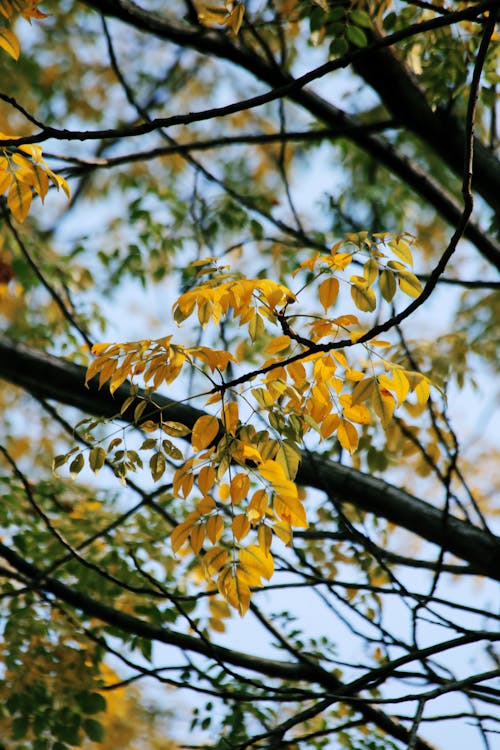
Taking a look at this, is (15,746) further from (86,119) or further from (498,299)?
(86,119)

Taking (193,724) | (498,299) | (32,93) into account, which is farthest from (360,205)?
(193,724)

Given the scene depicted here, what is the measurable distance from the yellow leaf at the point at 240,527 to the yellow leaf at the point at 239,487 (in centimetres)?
4

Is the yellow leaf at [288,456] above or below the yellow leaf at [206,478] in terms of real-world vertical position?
above

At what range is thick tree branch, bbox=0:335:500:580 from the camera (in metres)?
2.96

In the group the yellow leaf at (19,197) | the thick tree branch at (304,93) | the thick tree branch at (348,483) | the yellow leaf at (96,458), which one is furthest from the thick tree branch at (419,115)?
the yellow leaf at (96,458)

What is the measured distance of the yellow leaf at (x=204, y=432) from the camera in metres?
1.81

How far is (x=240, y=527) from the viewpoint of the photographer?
70.4 inches

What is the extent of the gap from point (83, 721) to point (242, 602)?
1709mm

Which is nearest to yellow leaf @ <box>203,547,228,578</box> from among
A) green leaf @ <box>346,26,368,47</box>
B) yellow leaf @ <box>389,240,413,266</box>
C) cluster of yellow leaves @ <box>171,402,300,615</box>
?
cluster of yellow leaves @ <box>171,402,300,615</box>

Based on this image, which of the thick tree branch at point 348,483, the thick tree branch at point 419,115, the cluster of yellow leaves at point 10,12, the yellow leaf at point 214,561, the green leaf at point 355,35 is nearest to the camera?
the yellow leaf at point 214,561

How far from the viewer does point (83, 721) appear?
3.07 meters

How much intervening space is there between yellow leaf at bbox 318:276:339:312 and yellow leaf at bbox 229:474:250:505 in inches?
18.6

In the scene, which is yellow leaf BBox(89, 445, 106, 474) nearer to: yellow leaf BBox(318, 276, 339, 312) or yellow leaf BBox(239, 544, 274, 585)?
yellow leaf BBox(239, 544, 274, 585)

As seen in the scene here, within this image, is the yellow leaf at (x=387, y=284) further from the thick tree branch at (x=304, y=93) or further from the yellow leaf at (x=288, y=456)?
the thick tree branch at (x=304, y=93)
